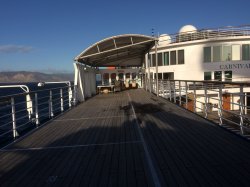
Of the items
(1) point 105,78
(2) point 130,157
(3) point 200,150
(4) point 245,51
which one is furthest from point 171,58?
(2) point 130,157

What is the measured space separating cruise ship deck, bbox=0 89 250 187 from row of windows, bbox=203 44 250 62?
16.7 meters

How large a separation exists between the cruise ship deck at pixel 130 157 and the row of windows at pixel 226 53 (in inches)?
657

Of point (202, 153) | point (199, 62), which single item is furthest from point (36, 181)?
point (199, 62)

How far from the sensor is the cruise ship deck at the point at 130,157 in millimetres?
3908

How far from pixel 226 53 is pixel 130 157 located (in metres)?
20.5

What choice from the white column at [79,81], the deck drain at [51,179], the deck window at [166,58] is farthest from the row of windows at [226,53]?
the deck drain at [51,179]

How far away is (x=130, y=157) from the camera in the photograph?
487 cm

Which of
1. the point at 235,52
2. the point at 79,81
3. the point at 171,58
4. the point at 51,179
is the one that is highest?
the point at 235,52

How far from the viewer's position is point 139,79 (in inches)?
1240

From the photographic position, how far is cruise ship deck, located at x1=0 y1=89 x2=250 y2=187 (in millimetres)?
3908

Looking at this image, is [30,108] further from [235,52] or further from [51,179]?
[235,52]

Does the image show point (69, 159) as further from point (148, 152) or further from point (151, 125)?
point (151, 125)

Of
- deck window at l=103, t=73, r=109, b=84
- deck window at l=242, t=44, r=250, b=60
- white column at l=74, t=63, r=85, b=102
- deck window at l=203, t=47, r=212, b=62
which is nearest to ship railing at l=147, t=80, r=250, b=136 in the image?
deck window at l=203, t=47, r=212, b=62

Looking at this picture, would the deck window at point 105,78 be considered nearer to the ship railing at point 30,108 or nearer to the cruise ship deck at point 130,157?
the ship railing at point 30,108
